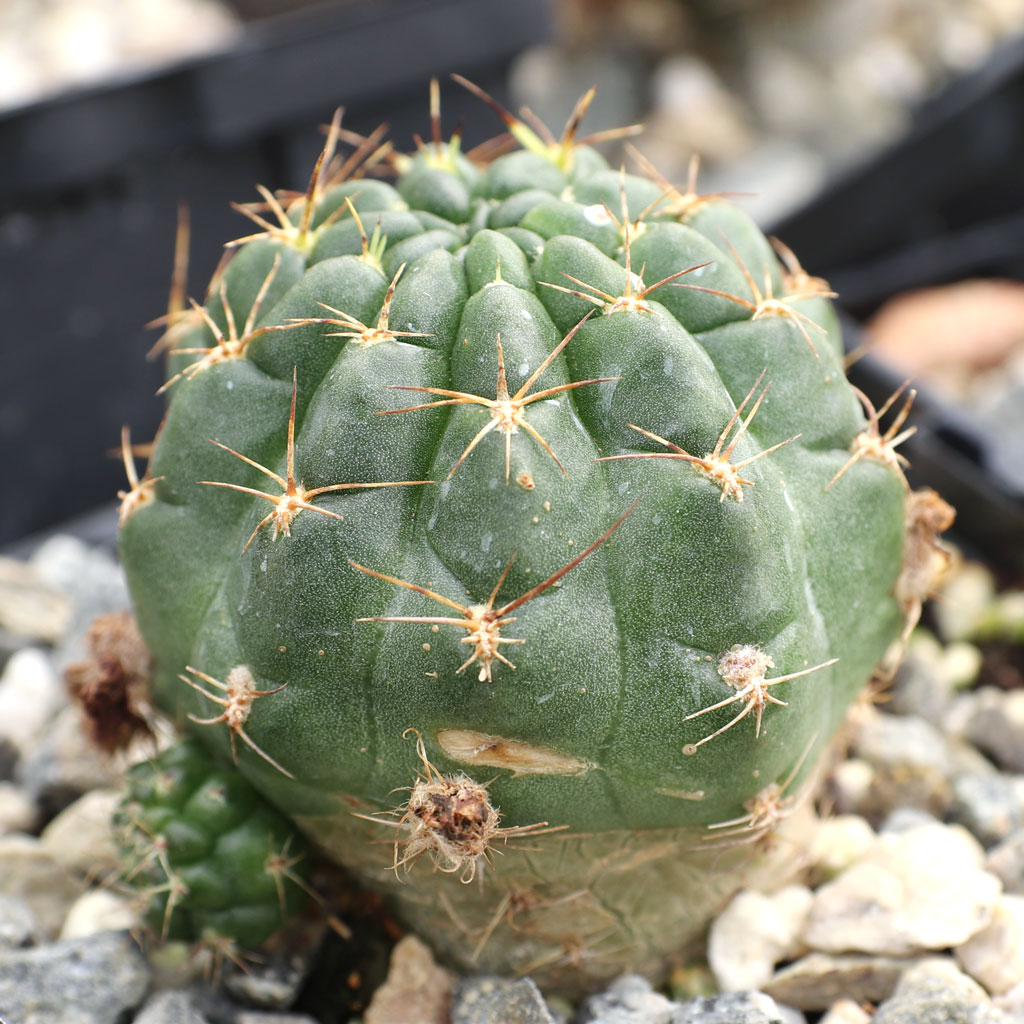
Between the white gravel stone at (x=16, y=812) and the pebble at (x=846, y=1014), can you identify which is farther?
the white gravel stone at (x=16, y=812)

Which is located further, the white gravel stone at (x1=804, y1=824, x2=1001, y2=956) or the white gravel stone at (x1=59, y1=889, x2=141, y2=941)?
the white gravel stone at (x1=59, y1=889, x2=141, y2=941)

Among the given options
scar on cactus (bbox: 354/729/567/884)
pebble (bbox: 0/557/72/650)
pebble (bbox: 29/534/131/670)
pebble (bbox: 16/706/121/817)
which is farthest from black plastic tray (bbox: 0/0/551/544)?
scar on cactus (bbox: 354/729/567/884)

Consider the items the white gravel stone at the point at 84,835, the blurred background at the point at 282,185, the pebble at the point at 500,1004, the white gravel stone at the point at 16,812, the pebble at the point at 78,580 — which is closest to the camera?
the pebble at the point at 500,1004

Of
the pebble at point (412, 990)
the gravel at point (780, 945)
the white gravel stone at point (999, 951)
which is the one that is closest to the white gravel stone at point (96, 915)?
the gravel at point (780, 945)

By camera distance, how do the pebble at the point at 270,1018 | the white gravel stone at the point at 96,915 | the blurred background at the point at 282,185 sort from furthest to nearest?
the blurred background at the point at 282,185 < the white gravel stone at the point at 96,915 < the pebble at the point at 270,1018

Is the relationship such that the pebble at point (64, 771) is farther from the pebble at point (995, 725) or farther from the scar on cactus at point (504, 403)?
the pebble at point (995, 725)

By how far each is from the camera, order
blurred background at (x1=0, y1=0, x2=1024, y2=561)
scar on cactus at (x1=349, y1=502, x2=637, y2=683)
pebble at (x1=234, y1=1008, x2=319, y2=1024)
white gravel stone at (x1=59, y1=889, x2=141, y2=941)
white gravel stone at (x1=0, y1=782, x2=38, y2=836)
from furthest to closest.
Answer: blurred background at (x1=0, y1=0, x2=1024, y2=561) < white gravel stone at (x1=0, y1=782, x2=38, y2=836) < white gravel stone at (x1=59, y1=889, x2=141, y2=941) < pebble at (x1=234, y1=1008, x2=319, y2=1024) < scar on cactus at (x1=349, y1=502, x2=637, y2=683)

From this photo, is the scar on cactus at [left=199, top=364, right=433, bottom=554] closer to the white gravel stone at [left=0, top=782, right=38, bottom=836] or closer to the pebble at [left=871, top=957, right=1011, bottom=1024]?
the pebble at [left=871, top=957, right=1011, bottom=1024]

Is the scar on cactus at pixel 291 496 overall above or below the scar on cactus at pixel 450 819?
above
